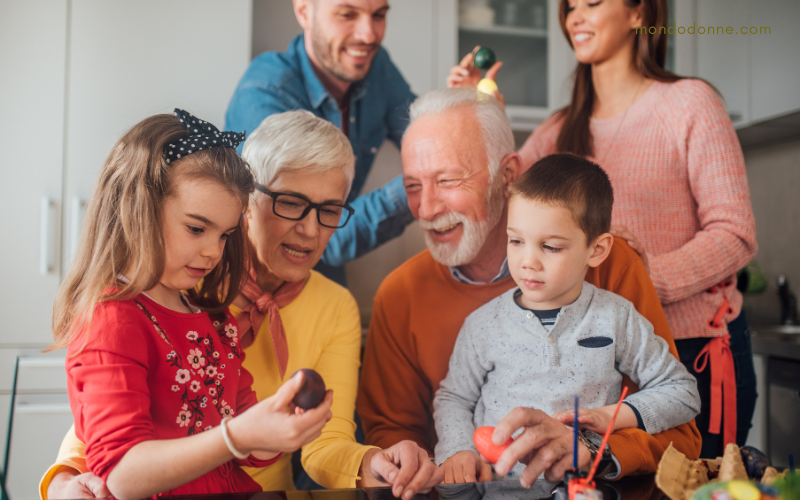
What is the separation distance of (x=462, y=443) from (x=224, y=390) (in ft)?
1.40

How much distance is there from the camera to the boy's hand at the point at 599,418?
82 cm

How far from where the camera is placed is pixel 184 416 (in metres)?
0.76

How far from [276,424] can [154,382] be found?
0.25m

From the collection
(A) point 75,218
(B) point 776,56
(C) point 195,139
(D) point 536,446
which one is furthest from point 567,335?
(B) point 776,56

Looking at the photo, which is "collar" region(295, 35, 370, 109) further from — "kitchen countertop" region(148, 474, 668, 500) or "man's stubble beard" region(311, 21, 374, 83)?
"kitchen countertop" region(148, 474, 668, 500)

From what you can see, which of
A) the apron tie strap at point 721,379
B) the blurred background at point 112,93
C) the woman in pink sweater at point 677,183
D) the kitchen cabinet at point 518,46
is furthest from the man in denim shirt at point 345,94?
the apron tie strap at point 721,379

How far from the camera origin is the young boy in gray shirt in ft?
2.88

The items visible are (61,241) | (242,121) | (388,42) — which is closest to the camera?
(242,121)

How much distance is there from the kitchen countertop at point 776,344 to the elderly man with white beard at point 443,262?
1.19m

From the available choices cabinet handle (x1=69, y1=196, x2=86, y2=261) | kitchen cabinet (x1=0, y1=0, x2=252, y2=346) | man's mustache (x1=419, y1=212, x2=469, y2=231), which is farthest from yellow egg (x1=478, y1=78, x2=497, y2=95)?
cabinet handle (x1=69, y1=196, x2=86, y2=261)

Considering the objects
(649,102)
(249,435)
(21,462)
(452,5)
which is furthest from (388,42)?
(21,462)

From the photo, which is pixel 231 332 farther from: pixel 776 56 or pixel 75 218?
pixel 776 56

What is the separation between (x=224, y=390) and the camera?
32.7 inches

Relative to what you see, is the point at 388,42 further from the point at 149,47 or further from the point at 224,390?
the point at 224,390
